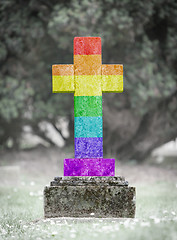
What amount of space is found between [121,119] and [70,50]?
8.45 feet

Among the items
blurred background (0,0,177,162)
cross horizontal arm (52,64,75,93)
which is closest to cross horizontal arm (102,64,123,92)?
cross horizontal arm (52,64,75,93)

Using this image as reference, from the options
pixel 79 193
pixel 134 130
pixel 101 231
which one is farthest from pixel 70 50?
pixel 101 231

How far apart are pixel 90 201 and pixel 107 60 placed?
623 centimetres

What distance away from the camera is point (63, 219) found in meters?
4.07

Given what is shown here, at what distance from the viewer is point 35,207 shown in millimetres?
5664

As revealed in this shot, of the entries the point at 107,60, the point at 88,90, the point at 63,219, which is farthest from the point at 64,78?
the point at 107,60

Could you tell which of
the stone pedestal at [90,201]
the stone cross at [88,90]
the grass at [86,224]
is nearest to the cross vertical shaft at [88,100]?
the stone cross at [88,90]

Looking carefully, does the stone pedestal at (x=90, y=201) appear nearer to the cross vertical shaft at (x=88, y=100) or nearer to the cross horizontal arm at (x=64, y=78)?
the cross vertical shaft at (x=88, y=100)

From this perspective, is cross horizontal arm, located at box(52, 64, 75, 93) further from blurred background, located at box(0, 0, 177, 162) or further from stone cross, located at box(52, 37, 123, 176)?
blurred background, located at box(0, 0, 177, 162)

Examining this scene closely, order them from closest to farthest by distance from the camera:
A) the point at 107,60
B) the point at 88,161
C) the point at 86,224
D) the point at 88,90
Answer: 1. the point at 86,224
2. the point at 88,161
3. the point at 88,90
4. the point at 107,60

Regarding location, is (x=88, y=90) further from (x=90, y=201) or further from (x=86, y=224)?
(x=86, y=224)

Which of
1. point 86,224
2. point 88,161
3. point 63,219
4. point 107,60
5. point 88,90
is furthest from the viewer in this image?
point 107,60

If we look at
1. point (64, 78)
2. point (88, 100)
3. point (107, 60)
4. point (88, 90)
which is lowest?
point (88, 100)

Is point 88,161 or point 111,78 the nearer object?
point 88,161
